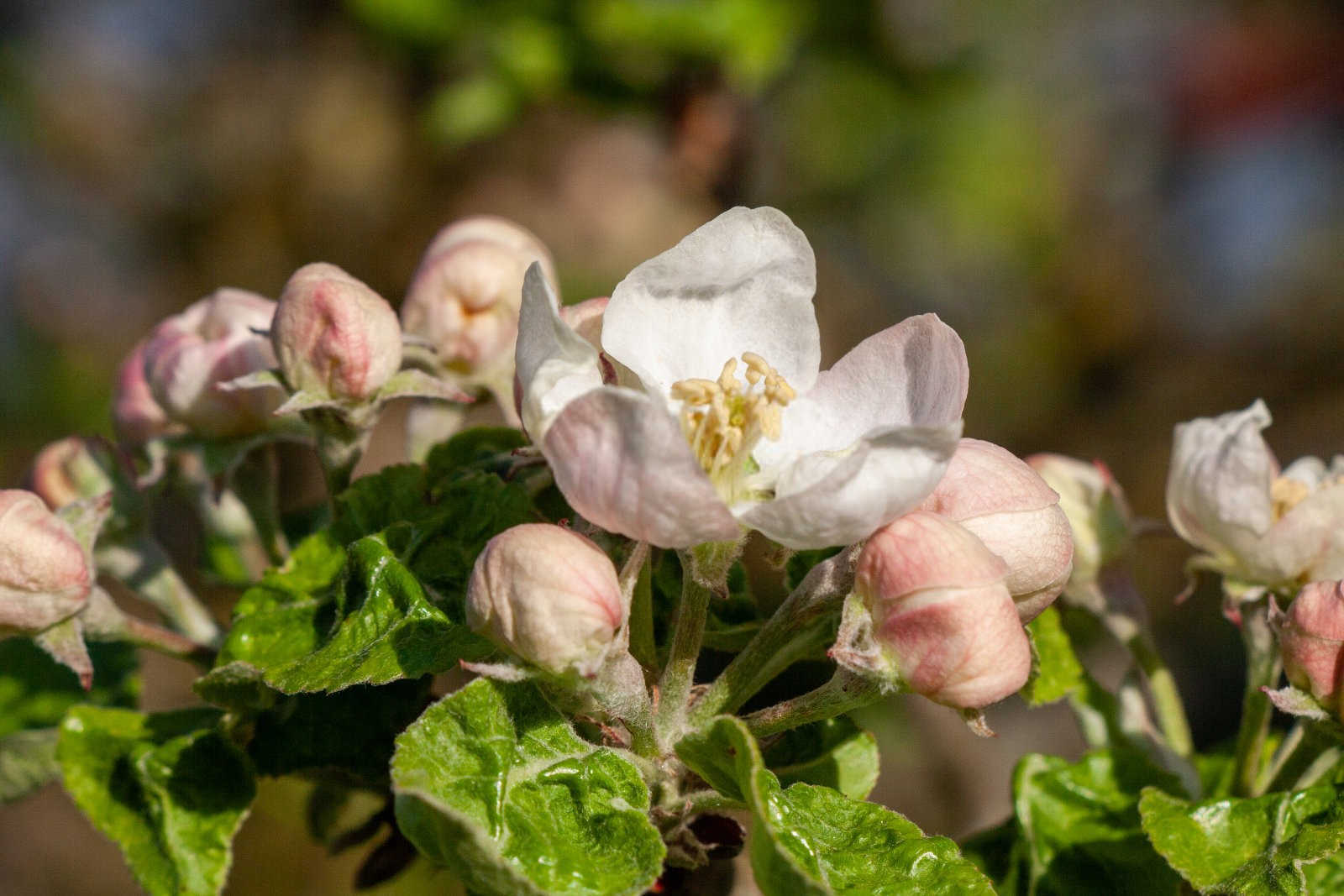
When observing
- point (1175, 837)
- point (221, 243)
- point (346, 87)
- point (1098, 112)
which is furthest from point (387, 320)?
point (1098, 112)

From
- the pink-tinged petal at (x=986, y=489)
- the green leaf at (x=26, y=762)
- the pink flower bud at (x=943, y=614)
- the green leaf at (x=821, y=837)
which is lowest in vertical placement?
the green leaf at (x=26, y=762)

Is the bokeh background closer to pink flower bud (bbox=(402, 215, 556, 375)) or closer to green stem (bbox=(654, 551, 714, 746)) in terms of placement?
pink flower bud (bbox=(402, 215, 556, 375))

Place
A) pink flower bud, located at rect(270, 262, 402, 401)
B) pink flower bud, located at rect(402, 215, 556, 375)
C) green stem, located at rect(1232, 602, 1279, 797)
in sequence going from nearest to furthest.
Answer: pink flower bud, located at rect(270, 262, 402, 401) → green stem, located at rect(1232, 602, 1279, 797) → pink flower bud, located at rect(402, 215, 556, 375)

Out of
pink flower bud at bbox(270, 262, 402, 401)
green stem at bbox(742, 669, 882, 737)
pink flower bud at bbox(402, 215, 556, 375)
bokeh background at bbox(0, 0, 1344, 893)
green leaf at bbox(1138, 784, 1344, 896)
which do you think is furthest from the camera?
bokeh background at bbox(0, 0, 1344, 893)

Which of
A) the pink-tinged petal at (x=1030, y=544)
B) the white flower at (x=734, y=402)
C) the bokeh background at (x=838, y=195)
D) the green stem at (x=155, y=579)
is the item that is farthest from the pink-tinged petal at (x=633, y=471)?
the bokeh background at (x=838, y=195)

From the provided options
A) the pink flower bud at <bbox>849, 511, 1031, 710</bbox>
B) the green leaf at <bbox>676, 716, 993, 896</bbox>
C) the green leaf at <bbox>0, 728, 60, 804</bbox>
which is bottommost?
the green leaf at <bbox>0, 728, 60, 804</bbox>

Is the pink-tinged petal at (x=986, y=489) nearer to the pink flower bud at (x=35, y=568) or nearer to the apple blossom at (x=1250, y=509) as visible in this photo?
the apple blossom at (x=1250, y=509)

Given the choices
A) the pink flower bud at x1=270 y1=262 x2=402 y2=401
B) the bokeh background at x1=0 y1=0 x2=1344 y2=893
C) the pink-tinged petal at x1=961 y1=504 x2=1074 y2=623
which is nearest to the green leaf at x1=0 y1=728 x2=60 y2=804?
the pink flower bud at x1=270 y1=262 x2=402 y2=401
